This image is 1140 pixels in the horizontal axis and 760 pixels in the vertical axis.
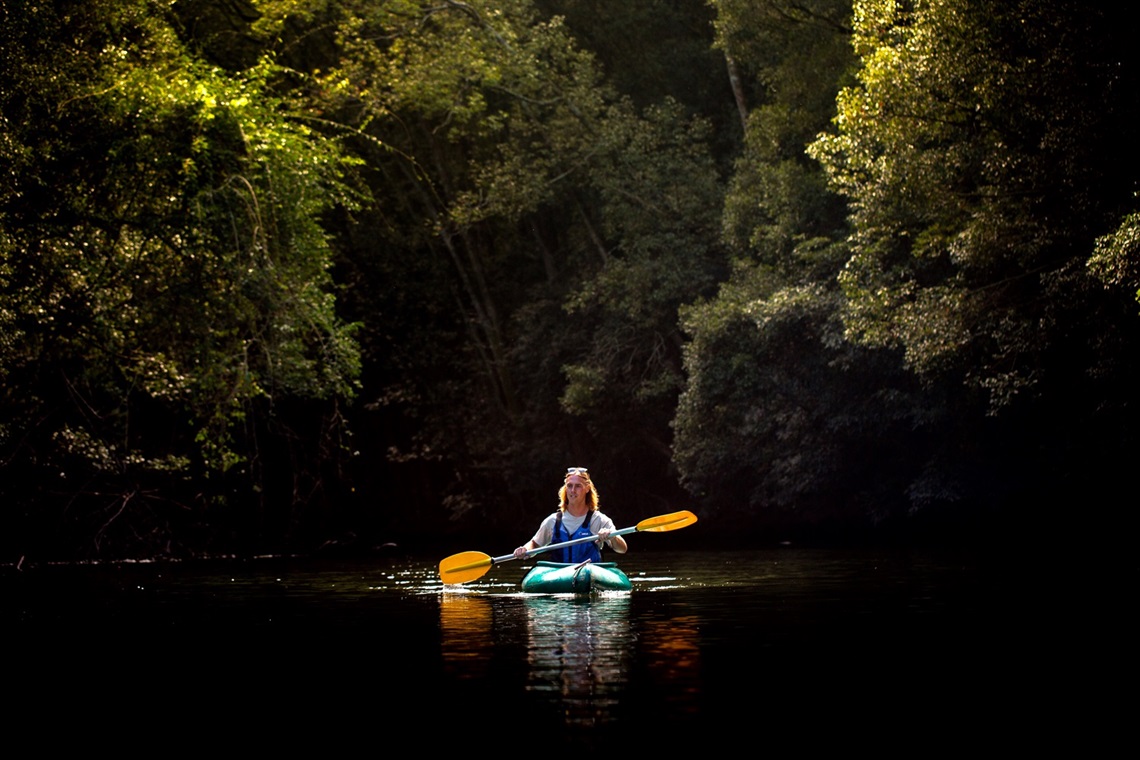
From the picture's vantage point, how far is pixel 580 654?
8.44m

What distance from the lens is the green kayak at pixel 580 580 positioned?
42.9ft

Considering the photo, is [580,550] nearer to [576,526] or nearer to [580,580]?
[576,526]

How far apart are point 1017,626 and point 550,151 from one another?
22863mm

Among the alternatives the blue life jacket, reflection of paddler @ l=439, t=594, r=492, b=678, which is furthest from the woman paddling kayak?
reflection of paddler @ l=439, t=594, r=492, b=678

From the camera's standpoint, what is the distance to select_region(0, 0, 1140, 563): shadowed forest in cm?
1758

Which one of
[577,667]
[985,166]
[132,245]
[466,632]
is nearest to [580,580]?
[466,632]

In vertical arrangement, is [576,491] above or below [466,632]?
above

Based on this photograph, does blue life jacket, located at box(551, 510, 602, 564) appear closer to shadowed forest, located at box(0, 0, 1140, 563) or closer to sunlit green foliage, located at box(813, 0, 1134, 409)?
shadowed forest, located at box(0, 0, 1140, 563)

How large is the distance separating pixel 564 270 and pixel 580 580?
71.6ft

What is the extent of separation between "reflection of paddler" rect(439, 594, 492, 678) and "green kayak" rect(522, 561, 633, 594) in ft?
1.79

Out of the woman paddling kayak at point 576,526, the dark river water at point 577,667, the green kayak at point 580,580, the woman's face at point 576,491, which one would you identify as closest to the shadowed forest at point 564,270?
the dark river water at point 577,667

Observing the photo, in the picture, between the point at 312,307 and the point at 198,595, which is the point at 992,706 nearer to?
the point at 198,595

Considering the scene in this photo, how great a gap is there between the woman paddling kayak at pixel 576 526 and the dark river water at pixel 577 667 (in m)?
0.54

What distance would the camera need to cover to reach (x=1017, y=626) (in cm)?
973
